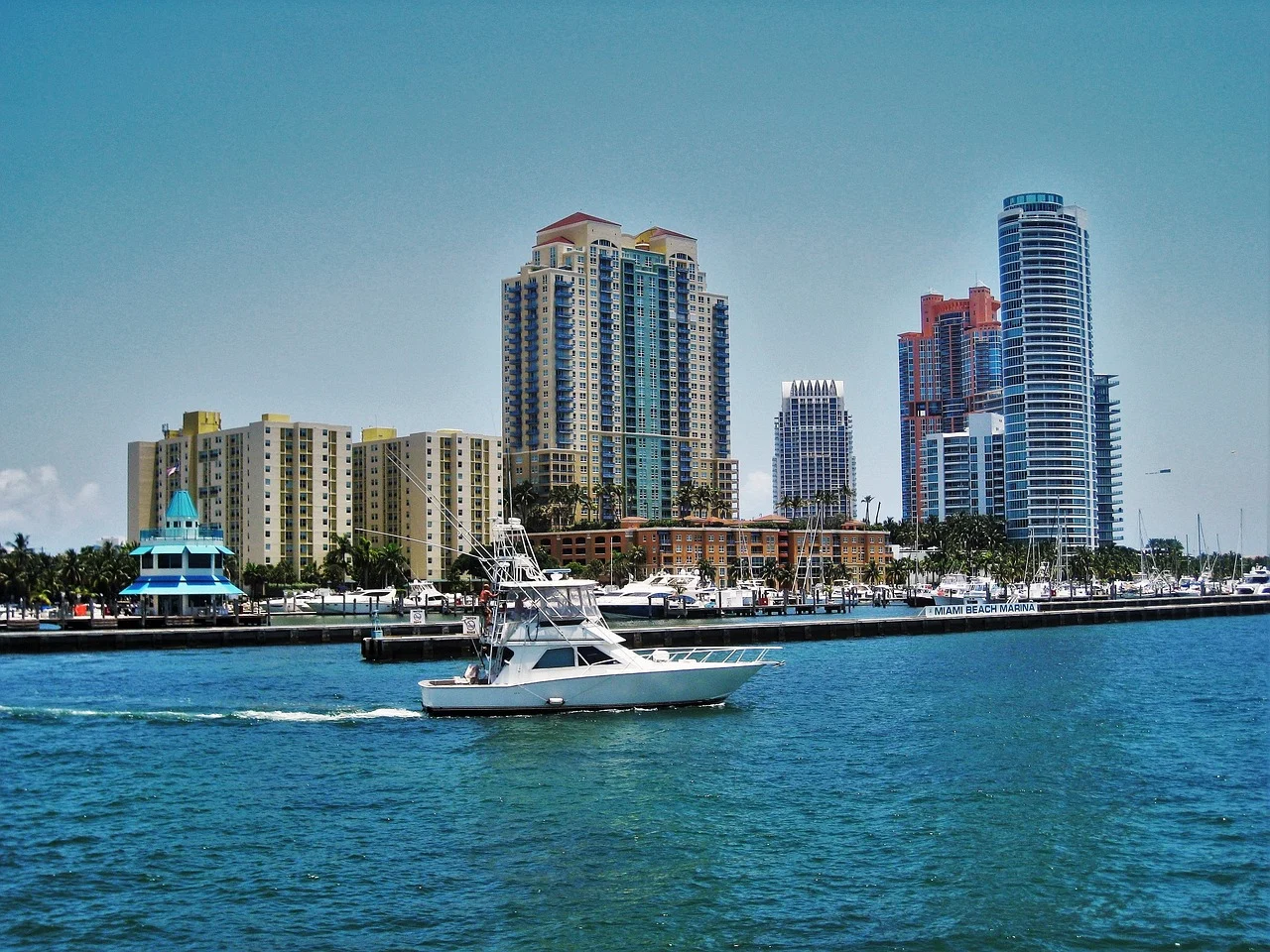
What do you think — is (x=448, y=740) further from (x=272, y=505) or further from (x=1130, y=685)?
(x=272, y=505)

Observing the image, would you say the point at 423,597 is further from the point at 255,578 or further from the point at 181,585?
the point at 181,585

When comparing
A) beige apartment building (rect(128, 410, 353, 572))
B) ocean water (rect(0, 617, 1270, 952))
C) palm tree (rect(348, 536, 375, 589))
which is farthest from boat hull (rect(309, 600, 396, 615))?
ocean water (rect(0, 617, 1270, 952))

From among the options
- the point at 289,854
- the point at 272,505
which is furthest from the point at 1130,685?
the point at 272,505

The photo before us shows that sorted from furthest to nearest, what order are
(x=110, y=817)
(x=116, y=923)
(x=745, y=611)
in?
(x=745, y=611) → (x=110, y=817) → (x=116, y=923)

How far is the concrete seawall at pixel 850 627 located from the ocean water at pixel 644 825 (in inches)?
1010

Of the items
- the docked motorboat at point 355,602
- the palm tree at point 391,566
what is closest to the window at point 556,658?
the docked motorboat at point 355,602

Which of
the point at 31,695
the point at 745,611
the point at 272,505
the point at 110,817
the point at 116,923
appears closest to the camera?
the point at 116,923

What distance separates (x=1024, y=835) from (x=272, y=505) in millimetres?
173635

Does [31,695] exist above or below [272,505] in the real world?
Result: below

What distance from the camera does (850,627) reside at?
116562mm

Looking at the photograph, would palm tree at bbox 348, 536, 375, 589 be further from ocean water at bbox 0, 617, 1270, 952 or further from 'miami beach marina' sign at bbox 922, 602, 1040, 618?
ocean water at bbox 0, 617, 1270, 952

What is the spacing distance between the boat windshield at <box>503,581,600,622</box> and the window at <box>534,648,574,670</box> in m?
1.27

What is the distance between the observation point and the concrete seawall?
87.9 m

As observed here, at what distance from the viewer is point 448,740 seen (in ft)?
155
